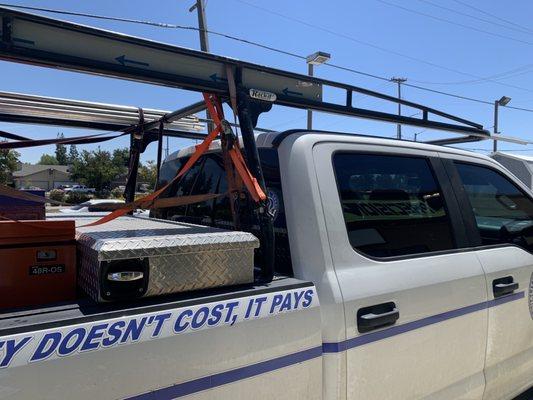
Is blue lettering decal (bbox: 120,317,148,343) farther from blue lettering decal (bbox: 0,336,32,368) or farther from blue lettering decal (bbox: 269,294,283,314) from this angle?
blue lettering decal (bbox: 269,294,283,314)

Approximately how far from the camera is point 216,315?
1723 mm

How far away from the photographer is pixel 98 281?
1623 millimetres

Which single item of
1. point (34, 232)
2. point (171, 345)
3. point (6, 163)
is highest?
point (6, 163)

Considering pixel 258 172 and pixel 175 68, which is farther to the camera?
pixel 258 172

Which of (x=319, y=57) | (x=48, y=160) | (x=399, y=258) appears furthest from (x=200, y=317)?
(x=48, y=160)

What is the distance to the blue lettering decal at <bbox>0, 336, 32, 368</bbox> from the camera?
1327 millimetres

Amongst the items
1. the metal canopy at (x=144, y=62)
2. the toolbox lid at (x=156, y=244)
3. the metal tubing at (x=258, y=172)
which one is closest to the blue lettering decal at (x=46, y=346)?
the toolbox lid at (x=156, y=244)

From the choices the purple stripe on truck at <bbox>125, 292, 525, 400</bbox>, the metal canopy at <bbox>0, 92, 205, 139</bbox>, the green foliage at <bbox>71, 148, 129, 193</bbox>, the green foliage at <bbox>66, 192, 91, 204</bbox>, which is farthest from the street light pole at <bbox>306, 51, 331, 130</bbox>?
the green foliage at <bbox>71, 148, 129, 193</bbox>

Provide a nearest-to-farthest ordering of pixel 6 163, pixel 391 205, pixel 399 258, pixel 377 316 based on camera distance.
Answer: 1. pixel 377 316
2. pixel 399 258
3. pixel 391 205
4. pixel 6 163

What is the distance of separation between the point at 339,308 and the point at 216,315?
0.58 metres

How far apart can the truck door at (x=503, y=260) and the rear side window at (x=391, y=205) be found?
27 cm

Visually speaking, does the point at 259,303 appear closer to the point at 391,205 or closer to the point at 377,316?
the point at 377,316

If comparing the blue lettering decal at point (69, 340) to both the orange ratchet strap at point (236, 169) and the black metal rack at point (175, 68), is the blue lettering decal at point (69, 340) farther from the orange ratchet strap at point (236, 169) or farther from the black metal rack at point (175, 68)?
the black metal rack at point (175, 68)

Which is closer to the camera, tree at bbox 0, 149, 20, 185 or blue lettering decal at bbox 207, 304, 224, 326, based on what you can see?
blue lettering decal at bbox 207, 304, 224, 326
